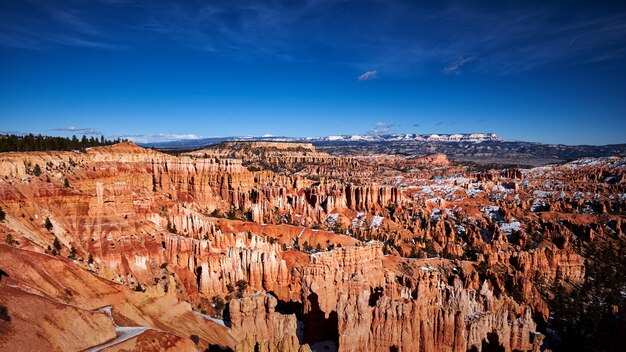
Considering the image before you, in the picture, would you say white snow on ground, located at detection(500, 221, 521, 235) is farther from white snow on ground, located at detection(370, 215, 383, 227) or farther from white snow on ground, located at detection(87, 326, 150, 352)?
white snow on ground, located at detection(87, 326, 150, 352)

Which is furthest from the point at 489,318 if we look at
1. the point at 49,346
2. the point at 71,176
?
the point at 71,176

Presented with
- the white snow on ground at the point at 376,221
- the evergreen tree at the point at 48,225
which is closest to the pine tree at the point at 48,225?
the evergreen tree at the point at 48,225

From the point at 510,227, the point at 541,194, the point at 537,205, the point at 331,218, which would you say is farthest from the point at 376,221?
the point at 541,194

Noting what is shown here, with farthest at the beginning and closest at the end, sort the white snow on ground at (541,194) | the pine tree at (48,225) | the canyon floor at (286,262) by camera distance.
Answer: the white snow on ground at (541,194)
the pine tree at (48,225)
the canyon floor at (286,262)

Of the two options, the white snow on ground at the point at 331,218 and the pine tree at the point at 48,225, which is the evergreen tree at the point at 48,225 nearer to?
the pine tree at the point at 48,225

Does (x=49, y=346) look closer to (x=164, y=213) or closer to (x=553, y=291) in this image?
(x=164, y=213)

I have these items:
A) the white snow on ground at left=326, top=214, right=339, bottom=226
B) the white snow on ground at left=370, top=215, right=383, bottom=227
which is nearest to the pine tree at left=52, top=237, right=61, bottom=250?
the white snow on ground at left=326, top=214, right=339, bottom=226

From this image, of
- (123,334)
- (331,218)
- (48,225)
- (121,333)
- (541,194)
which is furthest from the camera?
(541,194)

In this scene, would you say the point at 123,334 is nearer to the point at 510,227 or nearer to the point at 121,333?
the point at 121,333
